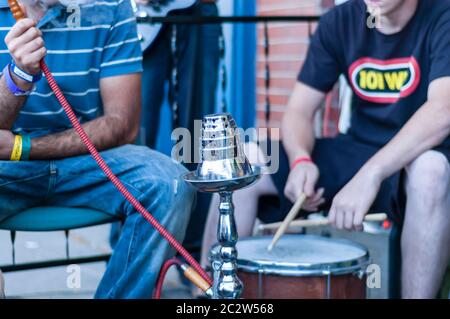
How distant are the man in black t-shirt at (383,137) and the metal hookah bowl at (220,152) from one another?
2.62 feet

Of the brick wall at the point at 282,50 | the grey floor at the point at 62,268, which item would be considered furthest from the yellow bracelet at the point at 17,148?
the brick wall at the point at 282,50

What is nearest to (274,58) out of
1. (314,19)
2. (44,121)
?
(314,19)

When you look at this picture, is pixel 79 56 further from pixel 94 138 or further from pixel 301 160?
pixel 301 160

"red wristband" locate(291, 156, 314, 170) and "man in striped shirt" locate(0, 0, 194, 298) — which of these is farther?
"red wristband" locate(291, 156, 314, 170)

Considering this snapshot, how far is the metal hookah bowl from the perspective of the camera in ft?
5.30

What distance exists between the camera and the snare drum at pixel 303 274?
2.19 m

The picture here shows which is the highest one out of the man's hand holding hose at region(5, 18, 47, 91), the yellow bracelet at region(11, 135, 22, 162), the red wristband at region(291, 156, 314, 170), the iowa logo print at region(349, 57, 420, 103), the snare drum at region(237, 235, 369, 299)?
the man's hand holding hose at region(5, 18, 47, 91)

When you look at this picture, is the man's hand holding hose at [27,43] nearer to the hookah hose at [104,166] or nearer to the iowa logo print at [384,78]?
the hookah hose at [104,166]

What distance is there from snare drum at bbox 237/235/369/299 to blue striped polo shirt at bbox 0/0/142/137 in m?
0.70

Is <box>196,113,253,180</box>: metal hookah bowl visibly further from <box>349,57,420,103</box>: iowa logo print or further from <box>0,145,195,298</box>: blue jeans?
<box>349,57,420,103</box>: iowa logo print

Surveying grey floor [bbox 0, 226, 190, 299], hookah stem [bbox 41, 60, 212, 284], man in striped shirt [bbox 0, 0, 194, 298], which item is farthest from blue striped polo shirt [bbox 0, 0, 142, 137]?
grey floor [bbox 0, 226, 190, 299]

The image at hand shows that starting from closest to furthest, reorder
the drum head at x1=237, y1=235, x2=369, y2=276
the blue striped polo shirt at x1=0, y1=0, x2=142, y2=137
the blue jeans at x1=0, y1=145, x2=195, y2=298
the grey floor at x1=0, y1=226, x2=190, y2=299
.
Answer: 1. the drum head at x1=237, y1=235, x2=369, y2=276
2. the blue jeans at x1=0, y1=145, x2=195, y2=298
3. the blue striped polo shirt at x1=0, y1=0, x2=142, y2=137
4. the grey floor at x1=0, y1=226, x2=190, y2=299
